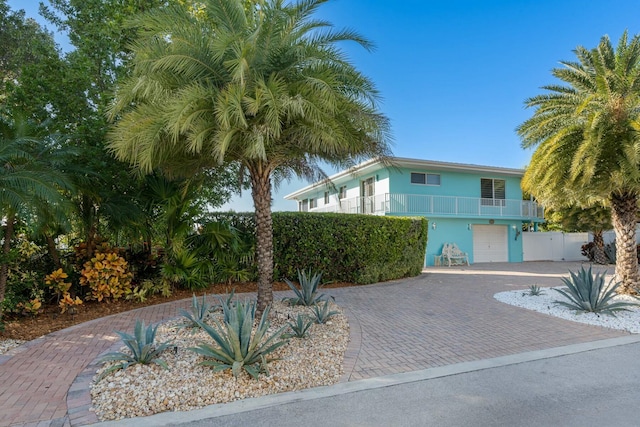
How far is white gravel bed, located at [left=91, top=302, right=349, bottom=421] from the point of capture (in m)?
3.65

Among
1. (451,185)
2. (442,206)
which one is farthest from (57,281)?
(451,185)

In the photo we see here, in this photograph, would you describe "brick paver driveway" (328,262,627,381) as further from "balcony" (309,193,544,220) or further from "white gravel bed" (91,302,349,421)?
"balcony" (309,193,544,220)

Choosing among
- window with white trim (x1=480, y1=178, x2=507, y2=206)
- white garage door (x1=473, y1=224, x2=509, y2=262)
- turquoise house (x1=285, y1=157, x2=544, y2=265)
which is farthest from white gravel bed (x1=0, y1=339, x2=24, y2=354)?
window with white trim (x1=480, y1=178, x2=507, y2=206)

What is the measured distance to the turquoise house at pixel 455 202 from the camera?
19297 mm

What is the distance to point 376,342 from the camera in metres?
5.72

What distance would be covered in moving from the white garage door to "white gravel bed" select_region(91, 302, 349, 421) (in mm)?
18481

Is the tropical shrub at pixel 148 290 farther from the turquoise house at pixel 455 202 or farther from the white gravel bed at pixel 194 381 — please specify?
the turquoise house at pixel 455 202

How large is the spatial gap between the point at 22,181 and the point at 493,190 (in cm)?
2241

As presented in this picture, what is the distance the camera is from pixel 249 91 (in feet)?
18.8

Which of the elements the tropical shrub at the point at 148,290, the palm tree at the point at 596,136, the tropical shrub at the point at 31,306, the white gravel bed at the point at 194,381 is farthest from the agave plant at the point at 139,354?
the palm tree at the point at 596,136

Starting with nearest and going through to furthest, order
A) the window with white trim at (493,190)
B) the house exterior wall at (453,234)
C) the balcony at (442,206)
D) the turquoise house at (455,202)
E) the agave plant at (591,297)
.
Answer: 1. the agave plant at (591,297)
2. the balcony at (442,206)
3. the turquoise house at (455,202)
4. the house exterior wall at (453,234)
5. the window with white trim at (493,190)

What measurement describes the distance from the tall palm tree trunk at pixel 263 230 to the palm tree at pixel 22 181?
3.24 metres

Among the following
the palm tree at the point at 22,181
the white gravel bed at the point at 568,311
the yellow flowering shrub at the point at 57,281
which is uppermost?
the palm tree at the point at 22,181

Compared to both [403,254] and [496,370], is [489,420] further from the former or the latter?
[403,254]
